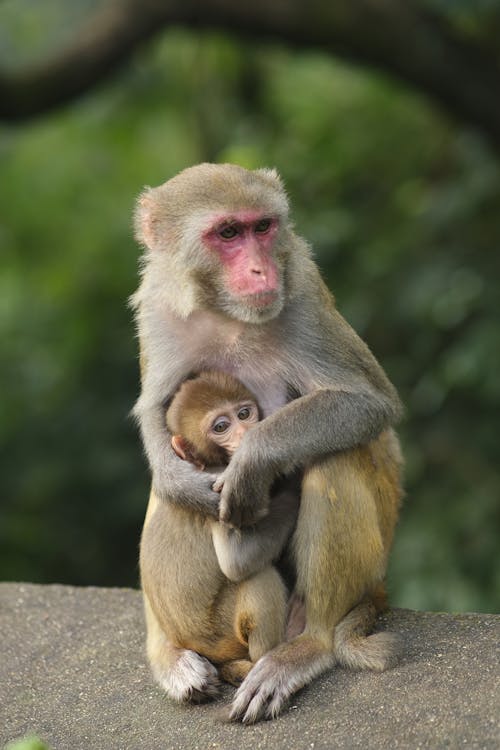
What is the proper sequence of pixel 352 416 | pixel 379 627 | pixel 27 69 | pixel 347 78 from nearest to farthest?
1. pixel 352 416
2. pixel 379 627
3. pixel 27 69
4. pixel 347 78

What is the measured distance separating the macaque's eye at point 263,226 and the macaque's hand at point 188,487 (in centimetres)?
102

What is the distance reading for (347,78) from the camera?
12.1 metres

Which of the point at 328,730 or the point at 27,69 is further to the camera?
the point at 27,69

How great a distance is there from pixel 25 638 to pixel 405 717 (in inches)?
89.6

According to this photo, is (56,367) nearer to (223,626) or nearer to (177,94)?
(177,94)

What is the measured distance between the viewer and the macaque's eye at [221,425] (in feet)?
15.6

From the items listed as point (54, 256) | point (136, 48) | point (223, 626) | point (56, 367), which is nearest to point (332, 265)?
point (136, 48)

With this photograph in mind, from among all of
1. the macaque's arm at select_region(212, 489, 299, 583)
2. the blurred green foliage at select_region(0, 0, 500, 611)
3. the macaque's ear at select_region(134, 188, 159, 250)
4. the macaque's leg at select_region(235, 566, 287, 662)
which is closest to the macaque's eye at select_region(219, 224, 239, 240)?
the macaque's ear at select_region(134, 188, 159, 250)

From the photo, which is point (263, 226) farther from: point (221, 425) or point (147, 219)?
point (221, 425)

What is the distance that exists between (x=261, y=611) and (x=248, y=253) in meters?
1.46

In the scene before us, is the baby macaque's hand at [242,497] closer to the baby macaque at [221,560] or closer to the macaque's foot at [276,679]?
the baby macaque at [221,560]

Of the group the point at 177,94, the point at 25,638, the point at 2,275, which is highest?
the point at 177,94

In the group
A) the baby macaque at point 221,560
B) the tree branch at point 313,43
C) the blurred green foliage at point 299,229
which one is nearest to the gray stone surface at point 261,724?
the baby macaque at point 221,560

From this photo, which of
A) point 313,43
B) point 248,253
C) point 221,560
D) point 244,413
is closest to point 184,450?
point 244,413
